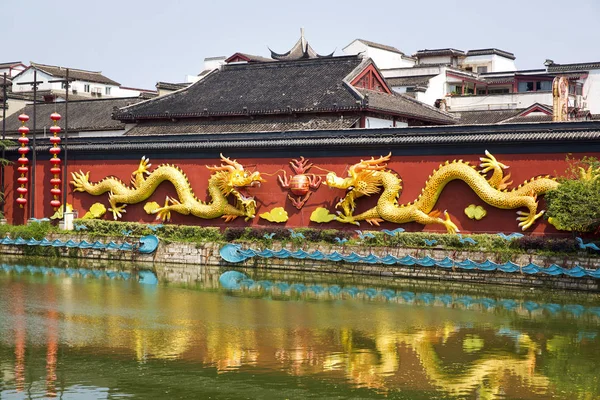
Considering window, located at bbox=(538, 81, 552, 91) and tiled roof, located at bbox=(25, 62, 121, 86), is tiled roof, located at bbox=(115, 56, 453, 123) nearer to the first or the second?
window, located at bbox=(538, 81, 552, 91)

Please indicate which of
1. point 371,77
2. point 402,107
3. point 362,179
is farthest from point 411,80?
point 362,179

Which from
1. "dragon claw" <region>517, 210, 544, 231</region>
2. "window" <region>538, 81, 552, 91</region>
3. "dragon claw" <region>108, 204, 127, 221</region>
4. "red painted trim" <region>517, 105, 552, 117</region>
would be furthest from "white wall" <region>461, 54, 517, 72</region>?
"dragon claw" <region>517, 210, 544, 231</region>

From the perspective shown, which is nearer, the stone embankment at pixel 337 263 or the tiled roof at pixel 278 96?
the stone embankment at pixel 337 263

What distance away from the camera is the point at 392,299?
21.1m

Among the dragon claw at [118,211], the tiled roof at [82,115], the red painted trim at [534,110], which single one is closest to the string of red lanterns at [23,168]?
the dragon claw at [118,211]

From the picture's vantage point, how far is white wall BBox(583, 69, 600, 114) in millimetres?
48531

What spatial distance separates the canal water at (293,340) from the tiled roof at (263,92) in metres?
9.93

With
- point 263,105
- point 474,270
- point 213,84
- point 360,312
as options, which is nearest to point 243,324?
point 360,312

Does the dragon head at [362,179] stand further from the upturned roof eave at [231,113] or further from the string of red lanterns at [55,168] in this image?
the string of red lanterns at [55,168]

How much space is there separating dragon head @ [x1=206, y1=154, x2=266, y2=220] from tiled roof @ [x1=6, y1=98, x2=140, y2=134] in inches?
465

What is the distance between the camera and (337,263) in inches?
998

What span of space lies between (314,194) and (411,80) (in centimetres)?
2249

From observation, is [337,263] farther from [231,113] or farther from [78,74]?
[78,74]

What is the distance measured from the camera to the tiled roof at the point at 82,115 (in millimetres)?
40406
